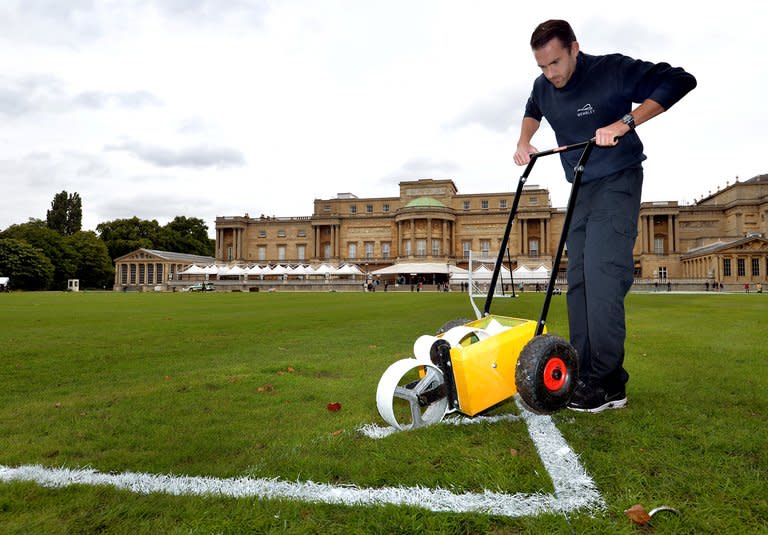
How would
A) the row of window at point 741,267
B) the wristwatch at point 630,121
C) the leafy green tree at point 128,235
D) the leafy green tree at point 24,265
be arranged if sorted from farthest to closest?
the leafy green tree at point 128,235 < the leafy green tree at point 24,265 < the row of window at point 741,267 < the wristwatch at point 630,121

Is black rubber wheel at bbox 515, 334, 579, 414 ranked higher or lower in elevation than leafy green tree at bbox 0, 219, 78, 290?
lower

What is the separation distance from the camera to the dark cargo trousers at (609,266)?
12.0 feet

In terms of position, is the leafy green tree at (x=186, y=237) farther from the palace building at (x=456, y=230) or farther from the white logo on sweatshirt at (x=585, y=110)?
the white logo on sweatshirt at (x=585, y=110)

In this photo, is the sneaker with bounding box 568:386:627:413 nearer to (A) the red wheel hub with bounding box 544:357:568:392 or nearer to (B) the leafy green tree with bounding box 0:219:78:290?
(A) the red wheel hub with bounding box 544:357:568:392

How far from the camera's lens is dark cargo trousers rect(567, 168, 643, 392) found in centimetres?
366

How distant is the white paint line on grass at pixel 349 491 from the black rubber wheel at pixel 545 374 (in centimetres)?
54

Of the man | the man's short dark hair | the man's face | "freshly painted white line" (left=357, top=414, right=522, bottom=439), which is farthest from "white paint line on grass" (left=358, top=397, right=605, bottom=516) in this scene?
the man's short dark hair

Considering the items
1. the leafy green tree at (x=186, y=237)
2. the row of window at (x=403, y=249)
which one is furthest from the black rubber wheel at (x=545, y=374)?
the leafy green tree at (x=186, y=237)

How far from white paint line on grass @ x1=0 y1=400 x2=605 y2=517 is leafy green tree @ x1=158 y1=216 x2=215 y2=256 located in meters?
100

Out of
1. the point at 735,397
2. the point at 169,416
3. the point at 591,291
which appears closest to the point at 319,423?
the point at 169,416

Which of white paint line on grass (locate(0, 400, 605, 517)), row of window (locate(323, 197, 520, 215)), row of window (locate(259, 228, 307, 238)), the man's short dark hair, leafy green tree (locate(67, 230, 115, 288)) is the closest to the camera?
white paint line on grass (locate(0, 400, 605, 517))

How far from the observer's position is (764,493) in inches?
82.7

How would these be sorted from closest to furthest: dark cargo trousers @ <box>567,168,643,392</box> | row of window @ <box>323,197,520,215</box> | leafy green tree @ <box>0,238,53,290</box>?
1. dark cargo trousers @ <box>567,168,643,392</box>
2. leafy green tree @ <box>0,238,53,290</box>
3. row of window @ <box>323,197,520,215</box>

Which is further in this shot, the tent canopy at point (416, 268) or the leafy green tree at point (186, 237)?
the leafy green tree at point (186, 237)
